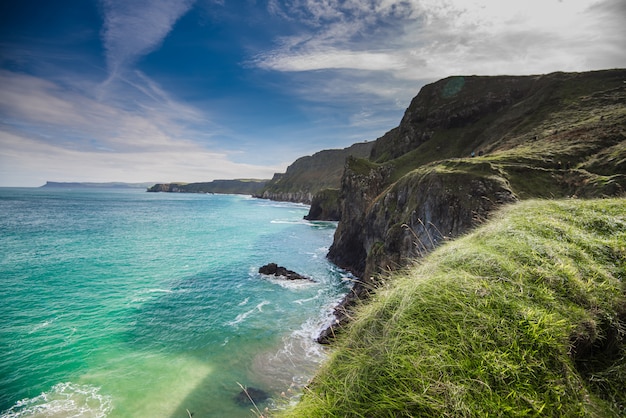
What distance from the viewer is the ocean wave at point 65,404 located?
49.7 feet

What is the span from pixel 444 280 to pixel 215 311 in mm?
28590

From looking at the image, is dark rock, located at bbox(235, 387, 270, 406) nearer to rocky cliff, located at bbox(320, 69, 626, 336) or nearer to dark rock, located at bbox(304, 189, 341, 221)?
rocky cliff, located at bbox(320, 69, 626, 336)

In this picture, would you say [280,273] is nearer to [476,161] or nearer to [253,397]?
[253,397]

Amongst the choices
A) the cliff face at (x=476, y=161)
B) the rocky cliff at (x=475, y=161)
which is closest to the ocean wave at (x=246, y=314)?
the rocky cliff at (x=475, y=161)

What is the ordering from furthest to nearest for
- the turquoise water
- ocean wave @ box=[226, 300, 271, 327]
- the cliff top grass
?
1. ocean wave @ box=[226, 300, 271, 327]
2. the turquoise water
3. the cliff top grass

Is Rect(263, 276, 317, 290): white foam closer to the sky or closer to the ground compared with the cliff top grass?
closer to the ground

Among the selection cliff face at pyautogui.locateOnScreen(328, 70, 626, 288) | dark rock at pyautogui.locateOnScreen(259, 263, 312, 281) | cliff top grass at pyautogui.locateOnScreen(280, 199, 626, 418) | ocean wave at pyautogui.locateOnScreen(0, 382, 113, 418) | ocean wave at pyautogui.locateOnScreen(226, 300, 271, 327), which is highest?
cliff face at pyautogui.locateOnScreen(328, 70, 626, 288)

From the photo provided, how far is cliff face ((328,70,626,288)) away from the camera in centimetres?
2456

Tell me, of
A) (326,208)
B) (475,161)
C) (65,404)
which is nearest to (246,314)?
(65,404)

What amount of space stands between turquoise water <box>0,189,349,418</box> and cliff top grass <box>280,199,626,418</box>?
264 inches

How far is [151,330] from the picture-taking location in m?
24.6

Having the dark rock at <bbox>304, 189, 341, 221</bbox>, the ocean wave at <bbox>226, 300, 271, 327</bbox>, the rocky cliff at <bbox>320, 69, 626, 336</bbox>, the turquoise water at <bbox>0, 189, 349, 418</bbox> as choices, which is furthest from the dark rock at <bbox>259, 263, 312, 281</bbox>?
the dark rock at <bbox>304, 189, 341, 221</bbox>

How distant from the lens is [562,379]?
3111 mm

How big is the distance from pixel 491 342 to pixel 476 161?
3125 cm
